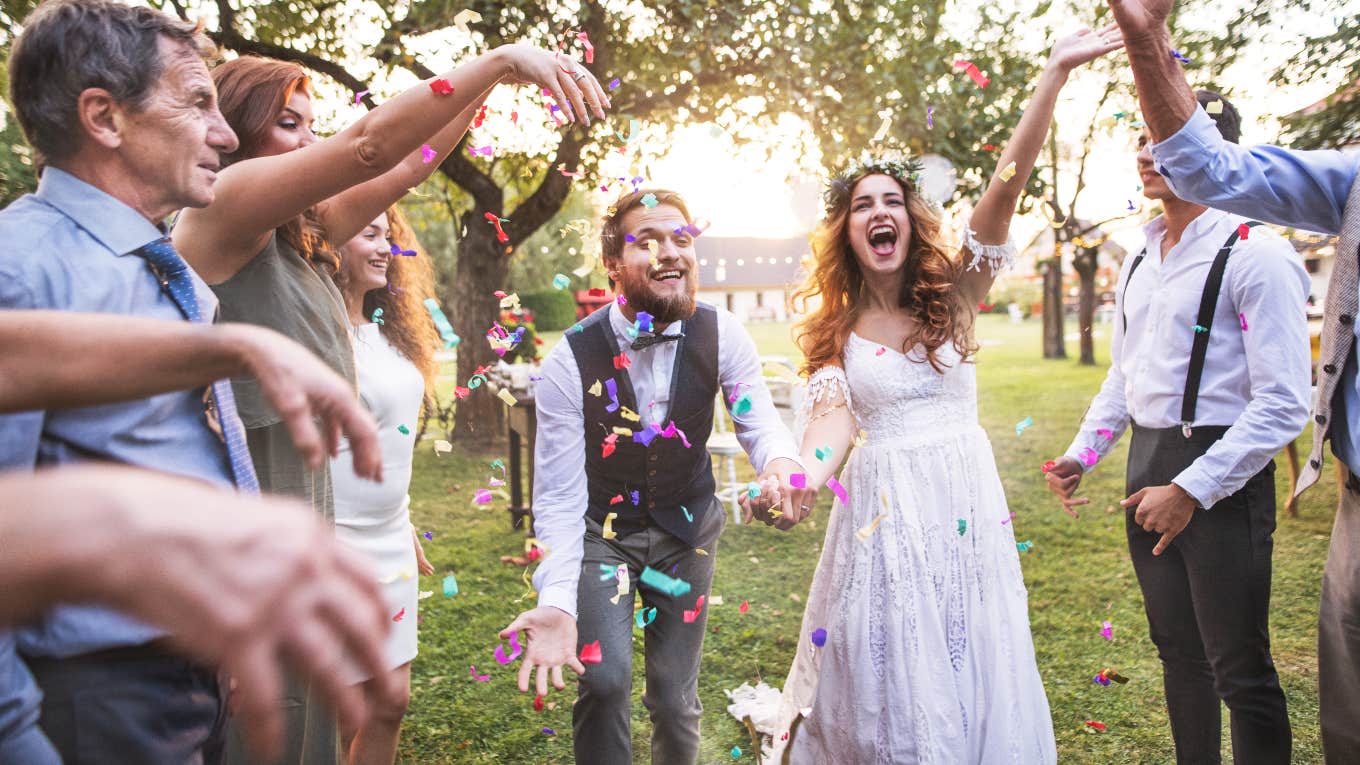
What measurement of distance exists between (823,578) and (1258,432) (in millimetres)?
1443

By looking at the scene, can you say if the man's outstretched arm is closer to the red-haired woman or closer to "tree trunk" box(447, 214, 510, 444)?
the red-haired woman

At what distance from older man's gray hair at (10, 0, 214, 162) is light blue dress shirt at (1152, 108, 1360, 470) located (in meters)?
2.28

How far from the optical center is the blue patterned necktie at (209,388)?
1492mm

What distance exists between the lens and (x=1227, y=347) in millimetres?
2828

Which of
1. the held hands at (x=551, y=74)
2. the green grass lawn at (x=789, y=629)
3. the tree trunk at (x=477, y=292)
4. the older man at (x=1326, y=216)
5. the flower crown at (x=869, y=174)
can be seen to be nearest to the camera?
the held hands at (x=551, y=74)

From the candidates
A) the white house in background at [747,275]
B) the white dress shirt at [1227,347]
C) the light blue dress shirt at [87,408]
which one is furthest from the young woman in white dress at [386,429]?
the white house in background at [747,275]

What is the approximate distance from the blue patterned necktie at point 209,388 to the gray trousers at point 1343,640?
2655 millimetres

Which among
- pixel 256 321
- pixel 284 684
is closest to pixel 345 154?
pixel 256 321

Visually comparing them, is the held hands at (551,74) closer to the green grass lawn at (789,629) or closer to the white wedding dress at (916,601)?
the white wedding dress at (916,601)

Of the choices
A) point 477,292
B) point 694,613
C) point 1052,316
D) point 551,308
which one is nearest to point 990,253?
point 694,613

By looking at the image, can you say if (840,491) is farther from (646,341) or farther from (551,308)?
(551,308)

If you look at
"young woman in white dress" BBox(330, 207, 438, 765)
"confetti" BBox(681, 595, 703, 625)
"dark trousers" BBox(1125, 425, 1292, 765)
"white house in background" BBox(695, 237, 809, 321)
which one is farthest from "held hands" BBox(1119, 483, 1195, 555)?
"white house in background" BBox(695, 237, 809, 321)

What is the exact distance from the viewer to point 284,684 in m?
2.18

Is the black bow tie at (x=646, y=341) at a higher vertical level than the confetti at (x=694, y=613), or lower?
higher
